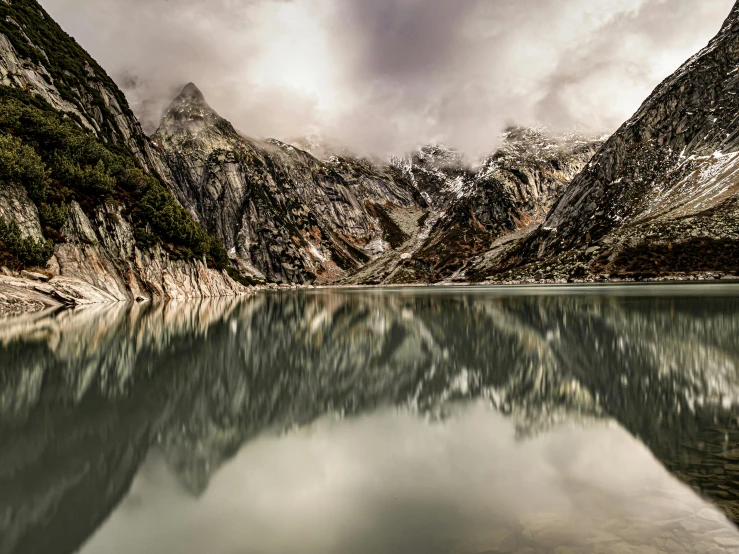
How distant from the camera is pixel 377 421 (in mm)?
10602

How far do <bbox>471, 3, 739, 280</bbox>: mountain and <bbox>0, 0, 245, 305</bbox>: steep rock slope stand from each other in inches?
4334

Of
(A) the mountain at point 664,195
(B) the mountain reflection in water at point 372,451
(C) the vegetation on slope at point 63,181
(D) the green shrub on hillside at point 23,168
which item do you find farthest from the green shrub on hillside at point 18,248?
(A) the mountain at point 664,195

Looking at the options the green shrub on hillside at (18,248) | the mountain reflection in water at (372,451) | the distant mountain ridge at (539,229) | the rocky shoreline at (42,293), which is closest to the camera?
the mountain reflection in water at (372,451)

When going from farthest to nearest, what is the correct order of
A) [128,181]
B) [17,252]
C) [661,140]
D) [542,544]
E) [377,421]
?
1. [661,140]
2. [128,181]
3. [17,252]
4. [377,421]
5. [542,544]

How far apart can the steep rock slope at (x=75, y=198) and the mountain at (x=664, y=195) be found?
361ft

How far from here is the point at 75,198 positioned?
55750 millimetres

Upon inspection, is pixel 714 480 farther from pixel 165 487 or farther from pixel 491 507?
pixel 165 487

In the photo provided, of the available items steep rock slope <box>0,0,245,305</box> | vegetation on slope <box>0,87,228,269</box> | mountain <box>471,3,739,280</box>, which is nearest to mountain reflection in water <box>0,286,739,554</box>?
steep rock slope <box>0,0,245,305</box>

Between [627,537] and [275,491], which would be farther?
[275,491]

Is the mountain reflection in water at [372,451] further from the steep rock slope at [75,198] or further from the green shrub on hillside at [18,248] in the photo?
the steep rock slope at [75,198]

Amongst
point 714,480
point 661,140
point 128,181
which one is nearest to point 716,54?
point 661,140

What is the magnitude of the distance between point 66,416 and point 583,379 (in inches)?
577

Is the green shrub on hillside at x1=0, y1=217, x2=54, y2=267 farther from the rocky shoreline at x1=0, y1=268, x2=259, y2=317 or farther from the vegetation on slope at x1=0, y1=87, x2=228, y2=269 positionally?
the rocky shoreline at x1=0, y1=268, x2=259, y2=317

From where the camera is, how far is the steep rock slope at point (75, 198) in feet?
155
